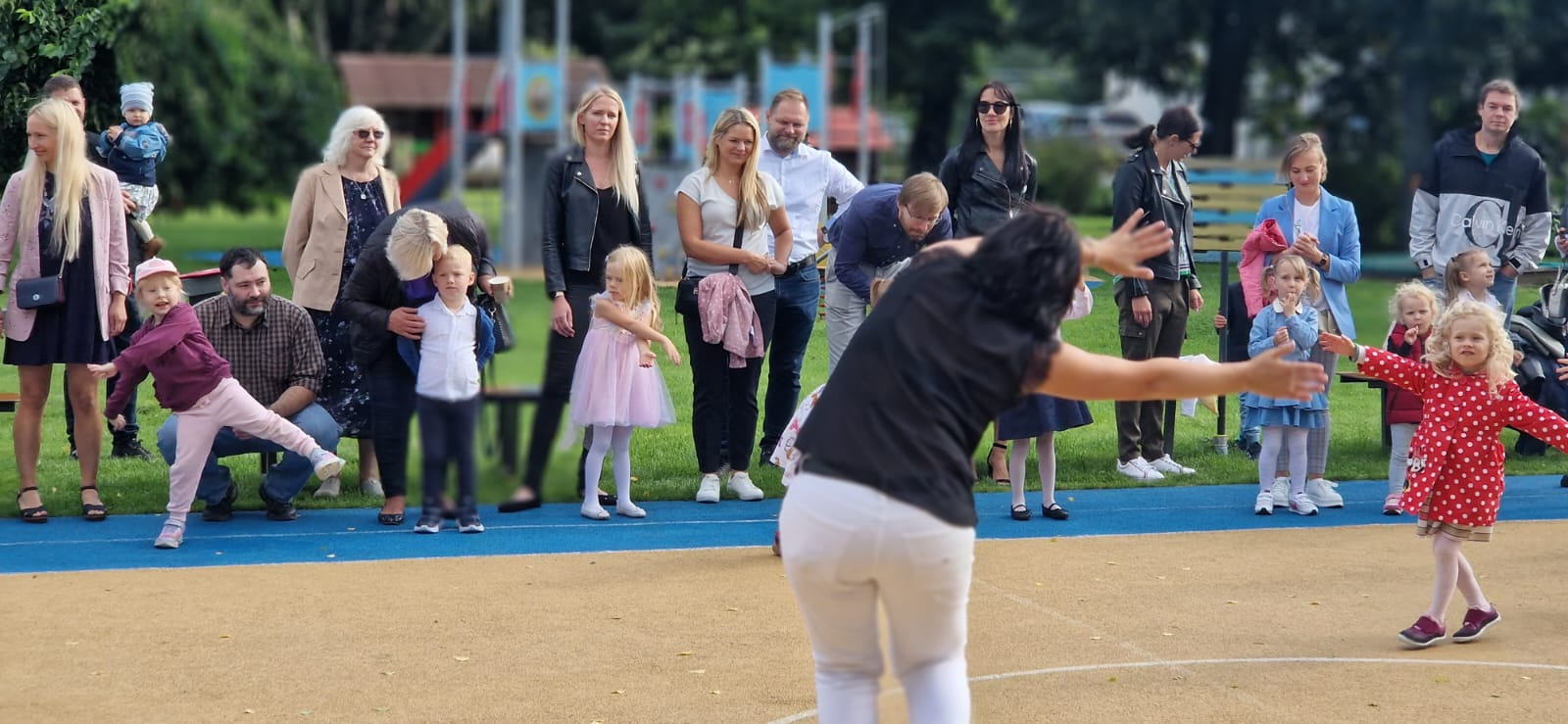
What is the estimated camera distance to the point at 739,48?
52.8 meters

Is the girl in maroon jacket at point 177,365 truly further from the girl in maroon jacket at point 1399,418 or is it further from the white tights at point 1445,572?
the girl in maroon jacket at point 1399,418

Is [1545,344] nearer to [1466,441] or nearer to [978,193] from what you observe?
[978,193]

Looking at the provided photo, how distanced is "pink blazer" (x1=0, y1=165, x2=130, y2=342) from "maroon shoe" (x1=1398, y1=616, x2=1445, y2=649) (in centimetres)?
636

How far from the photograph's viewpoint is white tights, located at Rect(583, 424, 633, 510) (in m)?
8.24

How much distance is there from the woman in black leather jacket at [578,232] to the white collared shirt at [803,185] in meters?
2.26

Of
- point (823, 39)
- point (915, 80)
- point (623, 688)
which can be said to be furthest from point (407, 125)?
point (623, 688)

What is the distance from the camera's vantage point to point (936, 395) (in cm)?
400

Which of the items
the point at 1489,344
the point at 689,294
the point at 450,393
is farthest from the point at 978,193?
the point at 450,393

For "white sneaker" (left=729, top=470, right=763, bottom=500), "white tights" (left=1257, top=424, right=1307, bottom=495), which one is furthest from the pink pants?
"white tights" (left=1257, top=424, right=1307, bottom=495)

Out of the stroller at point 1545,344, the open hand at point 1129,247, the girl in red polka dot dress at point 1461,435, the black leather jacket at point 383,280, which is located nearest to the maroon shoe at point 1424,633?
the girl in red polka dot dress at point 1461,435

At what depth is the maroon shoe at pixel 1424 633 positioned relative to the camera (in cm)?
715

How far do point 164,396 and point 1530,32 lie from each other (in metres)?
31.4

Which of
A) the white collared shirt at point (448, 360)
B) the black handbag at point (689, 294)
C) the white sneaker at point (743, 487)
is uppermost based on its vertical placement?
the white collared shirt at point (448, 360)

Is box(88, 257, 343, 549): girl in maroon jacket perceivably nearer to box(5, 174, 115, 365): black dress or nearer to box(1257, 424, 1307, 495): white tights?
box(5, 174, 115, 365): black dress
